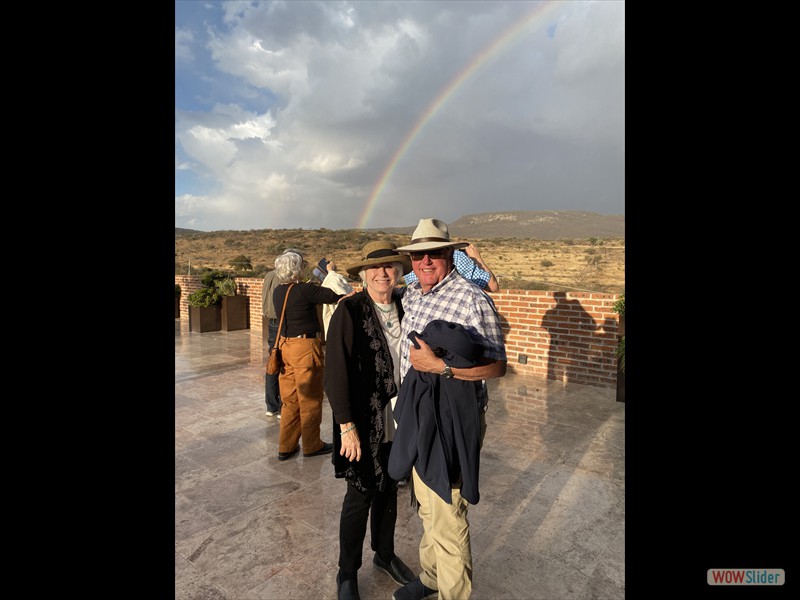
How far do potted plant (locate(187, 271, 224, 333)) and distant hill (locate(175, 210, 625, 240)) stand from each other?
124 feet

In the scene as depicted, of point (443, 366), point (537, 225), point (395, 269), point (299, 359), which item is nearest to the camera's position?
point (443, 366)

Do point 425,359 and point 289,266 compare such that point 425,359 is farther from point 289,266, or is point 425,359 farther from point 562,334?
point 562,334

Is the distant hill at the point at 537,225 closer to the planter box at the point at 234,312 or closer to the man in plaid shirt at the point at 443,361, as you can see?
the planter box at the point at 234,312

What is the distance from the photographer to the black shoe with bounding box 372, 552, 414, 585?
7.18 feet

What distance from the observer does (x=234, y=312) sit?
10.8m

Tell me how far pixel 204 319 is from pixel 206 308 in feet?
0.86

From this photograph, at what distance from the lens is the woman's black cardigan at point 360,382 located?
1.98 meters

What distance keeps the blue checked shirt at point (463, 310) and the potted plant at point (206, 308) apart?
9.59 meters

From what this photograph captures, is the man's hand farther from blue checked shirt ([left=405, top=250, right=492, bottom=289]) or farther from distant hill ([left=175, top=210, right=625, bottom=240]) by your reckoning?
distant hill ([left=175, top=210, right=625, bottom=240])

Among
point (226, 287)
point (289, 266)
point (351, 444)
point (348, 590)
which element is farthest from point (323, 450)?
point (226, 287)

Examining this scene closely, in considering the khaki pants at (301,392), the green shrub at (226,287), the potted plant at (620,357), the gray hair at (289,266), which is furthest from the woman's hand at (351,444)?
the green shrub at (226,287)

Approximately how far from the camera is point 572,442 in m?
3.93
